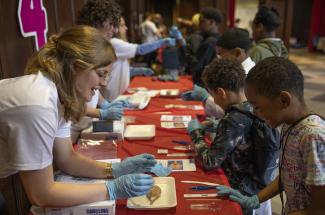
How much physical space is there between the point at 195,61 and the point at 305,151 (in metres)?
2.44

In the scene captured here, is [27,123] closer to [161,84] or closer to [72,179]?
[72,179]

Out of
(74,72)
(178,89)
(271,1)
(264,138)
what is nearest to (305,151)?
(264,138)

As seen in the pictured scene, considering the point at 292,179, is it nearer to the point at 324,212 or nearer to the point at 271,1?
the point at 324,212

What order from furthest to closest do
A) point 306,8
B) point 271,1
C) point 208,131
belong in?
1. point 306,8
2. point 271,1
3. point 208,131

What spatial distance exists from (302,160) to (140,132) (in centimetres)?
96

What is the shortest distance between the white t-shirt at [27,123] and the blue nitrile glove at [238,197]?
0.59 meters

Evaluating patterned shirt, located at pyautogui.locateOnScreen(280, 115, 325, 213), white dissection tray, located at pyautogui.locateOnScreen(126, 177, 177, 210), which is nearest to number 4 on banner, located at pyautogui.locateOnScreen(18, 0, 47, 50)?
white dissection tray, located at pyautogui.locateOnScreen(126, 177, 177, 210)

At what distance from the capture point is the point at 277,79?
1.08 metres

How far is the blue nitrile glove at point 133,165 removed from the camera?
1324 millimetres

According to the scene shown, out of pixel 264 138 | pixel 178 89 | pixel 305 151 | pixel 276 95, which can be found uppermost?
pixel 276 95

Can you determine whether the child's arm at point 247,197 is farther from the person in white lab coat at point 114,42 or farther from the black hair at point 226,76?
the person in white lab coat at point 114,42

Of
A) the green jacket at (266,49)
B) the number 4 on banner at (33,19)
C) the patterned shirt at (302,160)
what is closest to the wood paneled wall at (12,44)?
the number 4 on banner at (33,19)

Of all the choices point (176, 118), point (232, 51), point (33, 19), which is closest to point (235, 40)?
point (232, 51)

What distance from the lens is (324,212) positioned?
3.23 ft
